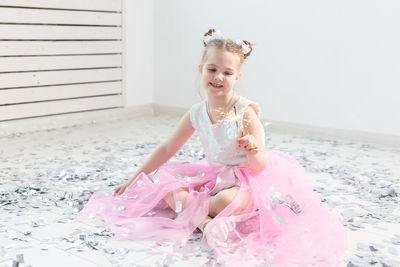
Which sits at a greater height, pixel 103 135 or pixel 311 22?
pixel 311 22

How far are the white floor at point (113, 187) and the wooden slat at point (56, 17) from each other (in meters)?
0.71

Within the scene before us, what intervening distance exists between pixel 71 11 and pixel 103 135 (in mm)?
911

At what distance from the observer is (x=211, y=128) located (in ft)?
5.39

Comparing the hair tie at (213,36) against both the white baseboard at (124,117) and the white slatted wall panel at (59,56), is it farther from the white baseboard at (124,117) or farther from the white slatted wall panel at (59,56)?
the white slatted wall panel at (59,56)

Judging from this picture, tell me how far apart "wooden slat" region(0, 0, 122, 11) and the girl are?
1.70m

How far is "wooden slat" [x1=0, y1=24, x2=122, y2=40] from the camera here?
2.89 metres

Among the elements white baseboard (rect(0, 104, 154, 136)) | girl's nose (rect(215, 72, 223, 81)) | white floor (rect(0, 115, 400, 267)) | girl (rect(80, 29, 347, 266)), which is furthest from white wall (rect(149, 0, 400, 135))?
girl's nose (rect(215, 72, 223, 81))

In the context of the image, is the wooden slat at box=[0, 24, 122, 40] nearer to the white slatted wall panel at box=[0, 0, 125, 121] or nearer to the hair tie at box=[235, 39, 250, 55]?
the white slatted wall panel at box=[0, 0, 125, 121]

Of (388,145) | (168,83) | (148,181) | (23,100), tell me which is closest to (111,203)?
(148,181)

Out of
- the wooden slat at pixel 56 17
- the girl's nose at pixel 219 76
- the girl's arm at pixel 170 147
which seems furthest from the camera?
the wooden slat at pixel 56 17

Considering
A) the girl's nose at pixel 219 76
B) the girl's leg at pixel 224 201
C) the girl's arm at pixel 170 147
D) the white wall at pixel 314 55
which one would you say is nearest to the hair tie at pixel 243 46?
the girl's nose at pixel 219 76

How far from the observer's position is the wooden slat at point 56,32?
9.47 feet

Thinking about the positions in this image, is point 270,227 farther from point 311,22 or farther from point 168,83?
point 168,83

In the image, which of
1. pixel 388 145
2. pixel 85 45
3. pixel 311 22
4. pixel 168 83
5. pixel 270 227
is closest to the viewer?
pixel 270 227
